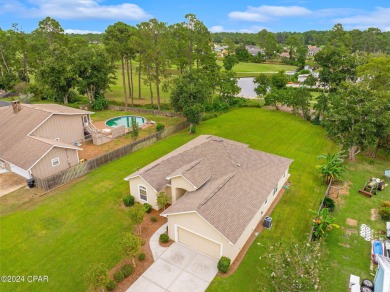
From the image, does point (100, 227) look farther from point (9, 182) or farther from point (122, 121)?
point (122, 121)

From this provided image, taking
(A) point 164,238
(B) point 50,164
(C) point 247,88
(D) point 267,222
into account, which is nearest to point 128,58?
(B) point 50,164

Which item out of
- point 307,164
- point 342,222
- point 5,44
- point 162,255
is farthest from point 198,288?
point 5,44

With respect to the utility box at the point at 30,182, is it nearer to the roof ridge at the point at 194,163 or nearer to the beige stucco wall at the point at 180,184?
the beige stucco wall at the point at 180,184

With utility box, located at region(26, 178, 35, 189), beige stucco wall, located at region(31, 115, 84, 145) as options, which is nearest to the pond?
beige stucco wall, located at region(31, 115, 84, 145)

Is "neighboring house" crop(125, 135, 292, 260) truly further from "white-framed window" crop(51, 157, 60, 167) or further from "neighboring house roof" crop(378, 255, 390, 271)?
"white-framed window" crop(51, 157, 60, 167)

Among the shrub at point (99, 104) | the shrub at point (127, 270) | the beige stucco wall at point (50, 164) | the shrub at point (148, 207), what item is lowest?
the shrub at point (127, 270)

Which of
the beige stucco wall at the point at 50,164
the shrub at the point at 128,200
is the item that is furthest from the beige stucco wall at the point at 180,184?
the beige stucco wall at the point at 50,164
